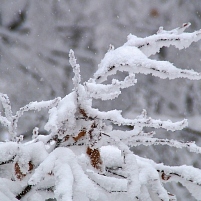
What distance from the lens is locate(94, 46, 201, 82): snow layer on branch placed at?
87 centimetres

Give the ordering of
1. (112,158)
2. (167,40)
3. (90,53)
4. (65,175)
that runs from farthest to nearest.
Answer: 1. (90,53)
2. (112,158)
3. (167,40)
4. (65,175)

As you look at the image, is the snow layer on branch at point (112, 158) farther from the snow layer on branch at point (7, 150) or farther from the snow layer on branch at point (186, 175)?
the snow layer on branch at point (7, 150)

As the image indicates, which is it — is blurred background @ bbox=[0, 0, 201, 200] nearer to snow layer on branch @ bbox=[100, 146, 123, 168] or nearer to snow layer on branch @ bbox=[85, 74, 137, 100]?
snow layer on branch @ bbox=[100, 146, 123, 168]

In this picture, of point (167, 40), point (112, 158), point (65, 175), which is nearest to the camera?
point (65, 175)

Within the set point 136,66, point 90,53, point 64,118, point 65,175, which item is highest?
point 90,53

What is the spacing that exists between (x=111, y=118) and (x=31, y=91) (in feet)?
16.5

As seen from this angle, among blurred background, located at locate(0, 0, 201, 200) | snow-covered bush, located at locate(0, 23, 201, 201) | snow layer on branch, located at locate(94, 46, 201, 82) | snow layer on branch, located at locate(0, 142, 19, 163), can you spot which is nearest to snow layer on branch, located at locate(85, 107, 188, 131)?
snow-covered bush, located at locate(0, 23, 201, 201)

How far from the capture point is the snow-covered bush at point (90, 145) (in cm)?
84

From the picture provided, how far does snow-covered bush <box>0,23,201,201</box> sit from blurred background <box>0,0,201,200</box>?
15.2 ft

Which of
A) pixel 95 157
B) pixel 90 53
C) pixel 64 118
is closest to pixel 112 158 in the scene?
pixel 95 157

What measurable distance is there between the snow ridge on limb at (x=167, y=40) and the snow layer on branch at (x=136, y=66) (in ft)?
0.14

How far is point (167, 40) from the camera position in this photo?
0.95 m

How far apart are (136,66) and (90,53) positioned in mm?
5222

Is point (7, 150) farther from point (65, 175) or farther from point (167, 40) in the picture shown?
point (167, 40)
